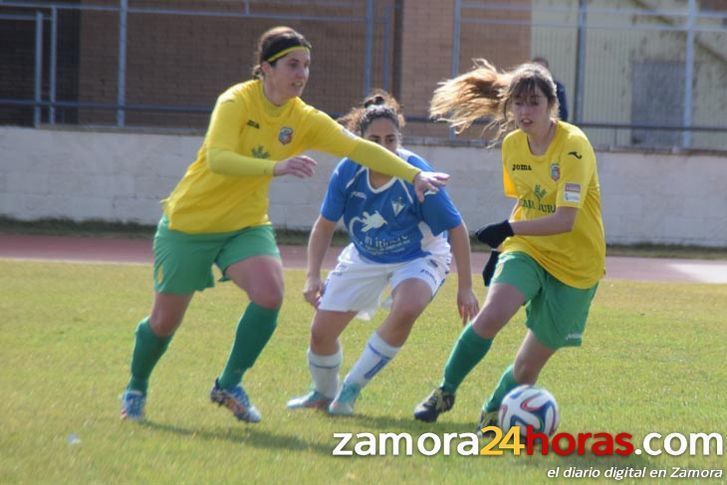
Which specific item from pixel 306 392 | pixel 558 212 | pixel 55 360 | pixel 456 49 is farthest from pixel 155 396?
pixel 456 49

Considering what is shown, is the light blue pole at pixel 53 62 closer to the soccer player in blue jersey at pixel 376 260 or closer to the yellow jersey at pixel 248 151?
the soccer player in blue jersey at pixel 376 260

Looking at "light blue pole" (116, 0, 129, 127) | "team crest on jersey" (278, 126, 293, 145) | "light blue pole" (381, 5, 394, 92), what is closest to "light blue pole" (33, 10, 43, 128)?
"light blue pole" (116, 0, 129, 127)

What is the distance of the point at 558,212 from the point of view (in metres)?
6.56

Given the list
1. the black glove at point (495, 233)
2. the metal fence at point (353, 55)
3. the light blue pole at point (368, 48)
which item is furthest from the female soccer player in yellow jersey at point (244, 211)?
the light blue pole at point (368, 48)

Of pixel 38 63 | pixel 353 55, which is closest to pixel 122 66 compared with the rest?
pixel 38 63

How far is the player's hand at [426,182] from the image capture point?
6562mm

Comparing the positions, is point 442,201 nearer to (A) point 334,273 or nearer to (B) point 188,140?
(A) point 334,273

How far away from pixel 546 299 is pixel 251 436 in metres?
1.60

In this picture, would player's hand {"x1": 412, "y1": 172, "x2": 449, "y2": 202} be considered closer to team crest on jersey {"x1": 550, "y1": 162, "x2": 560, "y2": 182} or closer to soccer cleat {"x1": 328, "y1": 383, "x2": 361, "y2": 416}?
team crest on jersey {"x1": 550, "y1": 162, "x2": 560, "y2": 182}

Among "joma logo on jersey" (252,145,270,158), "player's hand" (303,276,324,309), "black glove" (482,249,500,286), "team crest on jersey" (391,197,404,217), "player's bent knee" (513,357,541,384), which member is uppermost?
"joma logo on jersey" (252,145,270,158)

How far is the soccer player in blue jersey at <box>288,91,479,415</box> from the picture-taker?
281 inches

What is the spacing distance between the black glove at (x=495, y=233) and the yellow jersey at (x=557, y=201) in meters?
0.28

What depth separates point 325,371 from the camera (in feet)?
24.3

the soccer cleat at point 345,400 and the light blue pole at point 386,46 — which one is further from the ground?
the light blue pole at point 386,46
